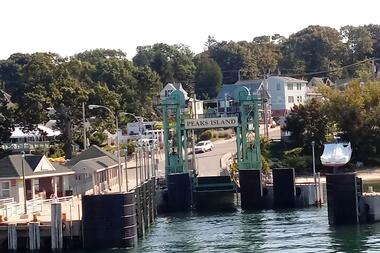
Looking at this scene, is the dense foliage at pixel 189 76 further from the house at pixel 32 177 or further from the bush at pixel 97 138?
the house at pixel 32 177

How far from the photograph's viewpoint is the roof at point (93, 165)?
6078 centimetres

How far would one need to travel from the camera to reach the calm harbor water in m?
44.1

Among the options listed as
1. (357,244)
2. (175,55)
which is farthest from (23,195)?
(175,55)

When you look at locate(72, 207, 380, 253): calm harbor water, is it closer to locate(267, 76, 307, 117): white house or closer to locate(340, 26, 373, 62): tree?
locate(267, 76, 307, 117): white house

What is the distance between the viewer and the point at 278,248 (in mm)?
43594

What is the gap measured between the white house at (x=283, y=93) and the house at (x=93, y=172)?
6728cm

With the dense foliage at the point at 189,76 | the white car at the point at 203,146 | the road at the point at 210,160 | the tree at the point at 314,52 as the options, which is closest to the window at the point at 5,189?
the road at the point at 210,160

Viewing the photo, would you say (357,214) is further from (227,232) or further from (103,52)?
(103,52)

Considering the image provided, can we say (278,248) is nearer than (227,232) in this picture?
Yes

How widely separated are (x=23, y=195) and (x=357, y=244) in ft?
67.2

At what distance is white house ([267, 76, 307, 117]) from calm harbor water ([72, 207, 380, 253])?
2932 inches

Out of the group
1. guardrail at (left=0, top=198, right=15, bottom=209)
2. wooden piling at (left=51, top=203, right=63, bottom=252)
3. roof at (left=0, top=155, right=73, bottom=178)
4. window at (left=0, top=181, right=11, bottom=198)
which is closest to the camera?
wooden piling at (left=51, top=203, right=63, bottom=252)

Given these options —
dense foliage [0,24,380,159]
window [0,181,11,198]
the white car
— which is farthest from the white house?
window [0,181,11,198]

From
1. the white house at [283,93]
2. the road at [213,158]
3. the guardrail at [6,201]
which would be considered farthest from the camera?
the white house at [283,93]
